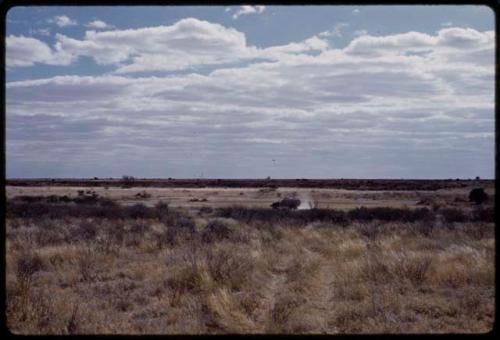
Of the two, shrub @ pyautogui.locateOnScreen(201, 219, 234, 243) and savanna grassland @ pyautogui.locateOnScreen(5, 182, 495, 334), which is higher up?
shrub @ pyautogui.locateOnScreen(201, 219, 234, 243)

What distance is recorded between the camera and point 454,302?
793 centimetres

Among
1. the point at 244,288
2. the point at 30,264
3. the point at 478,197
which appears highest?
the point at 478,197

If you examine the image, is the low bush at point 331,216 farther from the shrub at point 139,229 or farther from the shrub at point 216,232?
the shrub at point 216,232

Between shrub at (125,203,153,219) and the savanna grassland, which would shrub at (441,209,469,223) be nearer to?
the savanna grassland

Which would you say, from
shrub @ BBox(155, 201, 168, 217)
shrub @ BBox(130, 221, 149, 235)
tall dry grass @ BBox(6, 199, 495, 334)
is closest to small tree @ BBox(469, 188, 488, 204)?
shrub @ BBox(155, 201, 168, 217)

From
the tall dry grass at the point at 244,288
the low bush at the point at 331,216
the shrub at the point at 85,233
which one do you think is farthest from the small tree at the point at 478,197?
the shrub at the point at 85,233

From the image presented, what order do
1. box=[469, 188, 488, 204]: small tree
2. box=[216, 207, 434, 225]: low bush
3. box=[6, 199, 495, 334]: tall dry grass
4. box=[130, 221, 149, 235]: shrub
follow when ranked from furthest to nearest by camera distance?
box=[469, 188, 488, 204]: small tree < box=[216, 207, 434, 225]: low bush < box=[130, 221, 149, 235]: shrub < box=[6, 199, 495, 334]: tall dry grass

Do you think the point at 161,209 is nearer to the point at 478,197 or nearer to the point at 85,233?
the point at 85,233

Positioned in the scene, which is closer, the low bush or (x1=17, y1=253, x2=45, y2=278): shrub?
(x1=17, y1=253, x2=45, y2=278): shrub

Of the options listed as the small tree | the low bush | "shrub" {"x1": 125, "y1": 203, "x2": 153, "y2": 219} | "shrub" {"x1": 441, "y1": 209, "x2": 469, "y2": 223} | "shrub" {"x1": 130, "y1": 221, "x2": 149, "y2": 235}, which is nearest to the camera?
"shrub" {"x1": 130, "y1": 221, "x2": 149, "y2": 235}

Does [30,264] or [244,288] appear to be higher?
[30,264]

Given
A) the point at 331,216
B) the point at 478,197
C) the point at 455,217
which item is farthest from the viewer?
the point at 478,197

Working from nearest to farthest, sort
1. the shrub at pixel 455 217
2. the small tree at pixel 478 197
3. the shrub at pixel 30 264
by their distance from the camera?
the shrub at pixel 30 264, the shrub at pixel 455 217, the small tree at pixel 478 197

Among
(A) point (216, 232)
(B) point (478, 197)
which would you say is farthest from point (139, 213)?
(B) point (478, 197)
